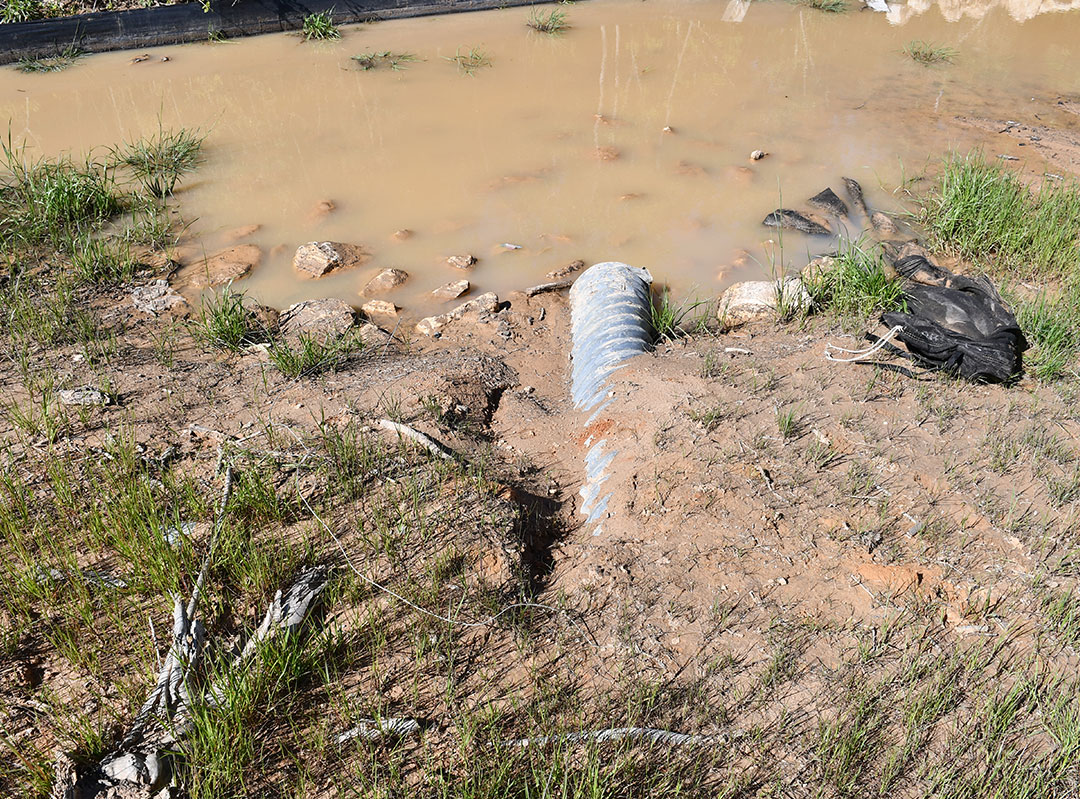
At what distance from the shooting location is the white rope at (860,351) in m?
3.57

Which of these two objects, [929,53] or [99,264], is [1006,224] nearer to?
[929,53]

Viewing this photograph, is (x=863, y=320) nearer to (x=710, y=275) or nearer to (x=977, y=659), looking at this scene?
(x=710, y=275)

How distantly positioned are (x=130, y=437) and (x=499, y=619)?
163 centimetres

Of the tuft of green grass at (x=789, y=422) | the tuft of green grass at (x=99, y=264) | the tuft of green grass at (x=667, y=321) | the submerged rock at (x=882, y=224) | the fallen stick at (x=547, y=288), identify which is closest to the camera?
the tuft of green grass at (x=789, y=422)

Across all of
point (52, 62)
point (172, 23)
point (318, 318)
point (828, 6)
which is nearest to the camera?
point (318, 318)

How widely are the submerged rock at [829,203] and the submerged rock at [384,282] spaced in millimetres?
3026

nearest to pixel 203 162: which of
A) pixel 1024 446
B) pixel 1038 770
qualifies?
pixel 1024 446

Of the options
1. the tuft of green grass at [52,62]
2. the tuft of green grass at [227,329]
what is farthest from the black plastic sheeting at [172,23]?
the tuft of green grass at [227,329]

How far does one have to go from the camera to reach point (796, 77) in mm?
7375

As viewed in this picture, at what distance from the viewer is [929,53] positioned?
25.8ft

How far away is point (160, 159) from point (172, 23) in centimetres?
301

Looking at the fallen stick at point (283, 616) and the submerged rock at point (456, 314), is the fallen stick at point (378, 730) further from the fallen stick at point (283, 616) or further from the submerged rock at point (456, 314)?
the submerged rock at point (456, 314)

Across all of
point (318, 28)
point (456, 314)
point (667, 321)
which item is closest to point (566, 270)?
point (456, 314)

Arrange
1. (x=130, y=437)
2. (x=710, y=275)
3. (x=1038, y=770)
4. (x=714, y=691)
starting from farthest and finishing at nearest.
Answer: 1. (x=710, y=275)
2. (x=130, y=437)
3. (x=714, y=691)
4. (x=1038, y=770)
